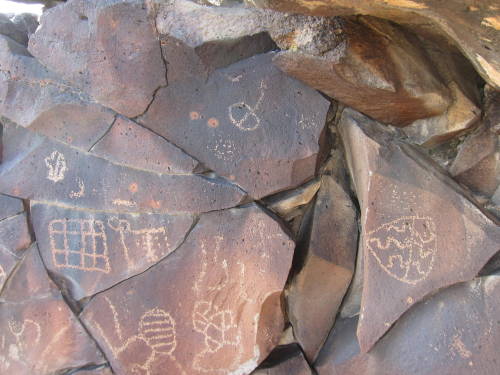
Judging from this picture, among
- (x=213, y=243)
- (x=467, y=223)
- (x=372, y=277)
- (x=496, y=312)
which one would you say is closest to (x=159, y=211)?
(x=213, y=243)

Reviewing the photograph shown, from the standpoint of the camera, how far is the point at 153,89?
6.30 ft

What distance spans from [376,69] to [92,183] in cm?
128

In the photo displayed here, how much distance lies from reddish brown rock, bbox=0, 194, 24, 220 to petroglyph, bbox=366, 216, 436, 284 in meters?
1.57

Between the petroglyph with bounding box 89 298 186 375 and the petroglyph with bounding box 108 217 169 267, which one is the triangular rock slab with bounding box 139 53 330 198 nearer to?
the petroglyph with bounding box 108 217 169 267

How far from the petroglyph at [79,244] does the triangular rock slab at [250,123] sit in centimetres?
55

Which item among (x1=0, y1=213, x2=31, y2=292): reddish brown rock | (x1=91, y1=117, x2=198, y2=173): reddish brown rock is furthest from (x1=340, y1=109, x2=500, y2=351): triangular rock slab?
(x1=0, y1=213, x2=31, y2=292): reddish brown rock

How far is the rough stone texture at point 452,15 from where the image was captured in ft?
3.78

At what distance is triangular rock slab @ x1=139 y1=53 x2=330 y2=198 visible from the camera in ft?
6.05

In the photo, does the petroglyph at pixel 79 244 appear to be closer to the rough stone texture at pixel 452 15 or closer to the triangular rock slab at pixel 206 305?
the triangular rock slab at pixel 206 305

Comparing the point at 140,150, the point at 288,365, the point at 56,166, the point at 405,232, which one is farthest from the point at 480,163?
the point at 56,166

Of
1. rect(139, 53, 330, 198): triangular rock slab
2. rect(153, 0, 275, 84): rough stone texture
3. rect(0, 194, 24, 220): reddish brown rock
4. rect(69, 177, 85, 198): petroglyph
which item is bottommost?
rect(0, 194, 24, 220): reddish brown rock

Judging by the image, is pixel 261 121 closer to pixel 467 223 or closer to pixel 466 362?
pixel 467 223

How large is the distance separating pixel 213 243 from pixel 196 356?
508 millimetres

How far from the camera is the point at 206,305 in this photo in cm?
195
